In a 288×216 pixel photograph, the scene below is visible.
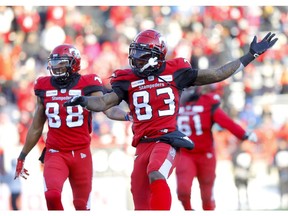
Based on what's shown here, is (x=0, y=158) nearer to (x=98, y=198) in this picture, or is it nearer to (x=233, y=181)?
(x=98, y=198)

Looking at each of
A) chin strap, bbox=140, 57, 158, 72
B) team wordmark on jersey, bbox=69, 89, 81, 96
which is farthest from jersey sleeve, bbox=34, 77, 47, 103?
chin strap, bbox=140, 57, 158, 72

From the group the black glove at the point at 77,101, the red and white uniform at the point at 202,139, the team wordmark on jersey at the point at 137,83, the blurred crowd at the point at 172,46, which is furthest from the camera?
the blurred crowd at the point at 172,46

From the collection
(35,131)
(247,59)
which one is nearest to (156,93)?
(247,59)

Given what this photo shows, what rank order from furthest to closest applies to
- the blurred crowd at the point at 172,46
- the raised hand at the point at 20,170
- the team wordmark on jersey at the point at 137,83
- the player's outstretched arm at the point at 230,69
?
the blurred crowd at the point at 172,46 → the raised hand at the point at 20,170 → the team wordmark on jersey at the point at 137,83 → the player's outstretched arm at the point at 230,69

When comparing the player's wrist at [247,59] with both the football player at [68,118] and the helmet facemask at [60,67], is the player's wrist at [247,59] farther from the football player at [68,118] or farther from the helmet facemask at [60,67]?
the helmet facemask at [60,67]

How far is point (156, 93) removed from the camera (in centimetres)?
730

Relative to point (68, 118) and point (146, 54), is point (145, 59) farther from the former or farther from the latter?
point (68, 118)

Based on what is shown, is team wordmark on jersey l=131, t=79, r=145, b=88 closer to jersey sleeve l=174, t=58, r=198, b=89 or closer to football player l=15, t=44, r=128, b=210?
jersey sleeve l=174, t=58, r=198, b=89

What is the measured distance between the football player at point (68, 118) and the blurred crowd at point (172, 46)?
598 centimetres

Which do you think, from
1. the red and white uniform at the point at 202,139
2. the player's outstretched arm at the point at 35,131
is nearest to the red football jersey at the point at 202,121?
the red and white uniform at the point at 202,139

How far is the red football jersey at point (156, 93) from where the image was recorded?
7301mm

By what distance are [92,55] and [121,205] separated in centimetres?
412

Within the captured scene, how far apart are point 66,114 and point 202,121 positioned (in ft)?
7.73

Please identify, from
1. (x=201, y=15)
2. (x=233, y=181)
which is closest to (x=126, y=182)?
(x=233, y=181)
